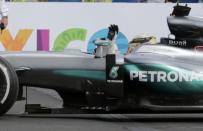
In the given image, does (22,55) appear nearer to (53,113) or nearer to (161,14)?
(53,113)

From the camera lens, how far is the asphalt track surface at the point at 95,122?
7.70 meters

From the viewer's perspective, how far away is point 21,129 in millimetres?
7527

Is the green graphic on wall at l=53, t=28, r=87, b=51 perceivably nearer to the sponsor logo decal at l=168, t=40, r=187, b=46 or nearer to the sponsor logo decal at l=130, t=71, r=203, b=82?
the sponsor logo decal at l=168, t=40, r=187, b=46

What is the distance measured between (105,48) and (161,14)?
10167 millimetres

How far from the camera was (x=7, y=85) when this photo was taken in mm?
8125

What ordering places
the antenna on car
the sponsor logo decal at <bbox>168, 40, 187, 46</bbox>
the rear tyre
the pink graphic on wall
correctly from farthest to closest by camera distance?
the pink graphic on wall
the antenna on car
the sponsor logo decal at <bbox>168, 40, 187, 46</bbox>
the rear tyre

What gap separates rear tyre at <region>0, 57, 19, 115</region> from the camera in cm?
812

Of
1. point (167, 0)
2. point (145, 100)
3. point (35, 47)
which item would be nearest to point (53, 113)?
point (145, 100)

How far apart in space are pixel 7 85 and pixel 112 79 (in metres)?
1.31

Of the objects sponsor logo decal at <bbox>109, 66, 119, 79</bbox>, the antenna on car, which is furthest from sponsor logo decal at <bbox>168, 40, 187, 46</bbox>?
sponsor logo decal at <bbox>109, 66, 119, 79</bbox>

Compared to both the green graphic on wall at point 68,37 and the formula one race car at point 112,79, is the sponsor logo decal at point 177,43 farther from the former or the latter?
the green graphic on wall at point 68,37

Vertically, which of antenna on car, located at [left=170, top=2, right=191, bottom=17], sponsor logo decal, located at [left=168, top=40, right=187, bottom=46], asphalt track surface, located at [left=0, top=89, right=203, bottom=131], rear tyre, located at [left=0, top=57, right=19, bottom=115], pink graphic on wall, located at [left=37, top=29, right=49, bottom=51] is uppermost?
antenna on car, located at [left=170, top=2, right=191, bottom=17]

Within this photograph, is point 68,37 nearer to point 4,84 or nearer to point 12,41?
point 12,41

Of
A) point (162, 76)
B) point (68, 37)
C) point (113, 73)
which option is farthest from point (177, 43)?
point (68, 37)
